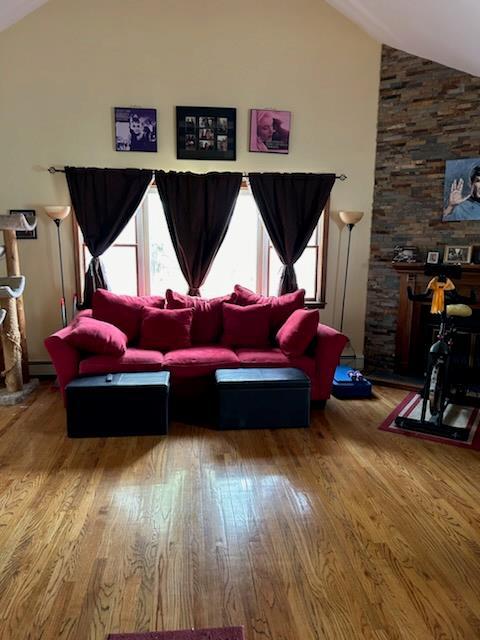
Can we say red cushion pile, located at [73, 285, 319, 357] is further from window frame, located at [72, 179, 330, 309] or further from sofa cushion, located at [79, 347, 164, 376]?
window frame, located at [72, 179, 330, 309]

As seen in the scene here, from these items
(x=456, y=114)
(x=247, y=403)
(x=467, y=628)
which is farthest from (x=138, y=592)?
(x=456, y=114)

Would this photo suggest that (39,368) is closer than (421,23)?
No

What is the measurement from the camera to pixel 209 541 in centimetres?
222

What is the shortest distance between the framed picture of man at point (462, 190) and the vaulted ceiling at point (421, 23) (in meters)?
0.86

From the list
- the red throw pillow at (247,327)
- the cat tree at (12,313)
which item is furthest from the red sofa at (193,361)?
the cat tree at (12,313)

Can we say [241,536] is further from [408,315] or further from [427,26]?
[427,26]

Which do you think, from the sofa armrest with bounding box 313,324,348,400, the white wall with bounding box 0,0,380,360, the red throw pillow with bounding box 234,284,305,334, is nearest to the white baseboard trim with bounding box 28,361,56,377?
the white wall with bounding box 0,0,380,360

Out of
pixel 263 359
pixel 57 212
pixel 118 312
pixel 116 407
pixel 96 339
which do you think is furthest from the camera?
pixel 57 212

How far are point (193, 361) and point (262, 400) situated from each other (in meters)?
0.73

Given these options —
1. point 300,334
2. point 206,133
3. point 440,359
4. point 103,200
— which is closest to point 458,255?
point 440,359

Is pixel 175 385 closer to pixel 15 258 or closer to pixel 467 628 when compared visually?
pixel 15 258

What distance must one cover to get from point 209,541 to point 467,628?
1.15m

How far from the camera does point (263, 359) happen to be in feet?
12.9

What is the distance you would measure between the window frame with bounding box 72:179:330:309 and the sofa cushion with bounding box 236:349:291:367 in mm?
1190
